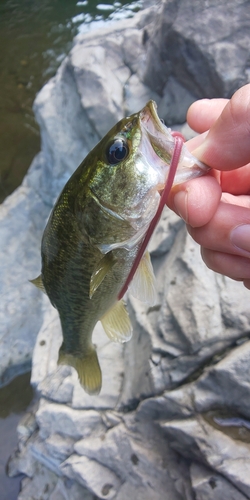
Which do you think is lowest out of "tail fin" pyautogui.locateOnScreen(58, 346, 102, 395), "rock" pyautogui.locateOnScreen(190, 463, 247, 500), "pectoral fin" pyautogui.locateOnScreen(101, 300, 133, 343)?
"rock" pyautogui.locateOnScreen(190, 463, 247, 500)

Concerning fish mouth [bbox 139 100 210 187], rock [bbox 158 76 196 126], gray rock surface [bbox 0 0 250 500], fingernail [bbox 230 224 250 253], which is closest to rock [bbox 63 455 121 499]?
gray rock surface [bbox 0 0 250 500]

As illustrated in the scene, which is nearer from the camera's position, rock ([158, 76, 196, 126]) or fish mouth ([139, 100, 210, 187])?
fish mouth ([139, 100, 210, 187])

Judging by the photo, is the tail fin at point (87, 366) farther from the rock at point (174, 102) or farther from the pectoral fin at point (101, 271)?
the rock at point (174, 102)

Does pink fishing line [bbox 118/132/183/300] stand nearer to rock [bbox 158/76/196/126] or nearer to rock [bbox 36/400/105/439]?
rock [bbox 36/400/105/439]

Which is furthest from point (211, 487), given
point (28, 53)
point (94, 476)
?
point (28, 53)

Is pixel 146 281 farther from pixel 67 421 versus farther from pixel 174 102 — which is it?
pixel 174 102

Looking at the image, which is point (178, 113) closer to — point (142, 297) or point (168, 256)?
point (168, 256)
